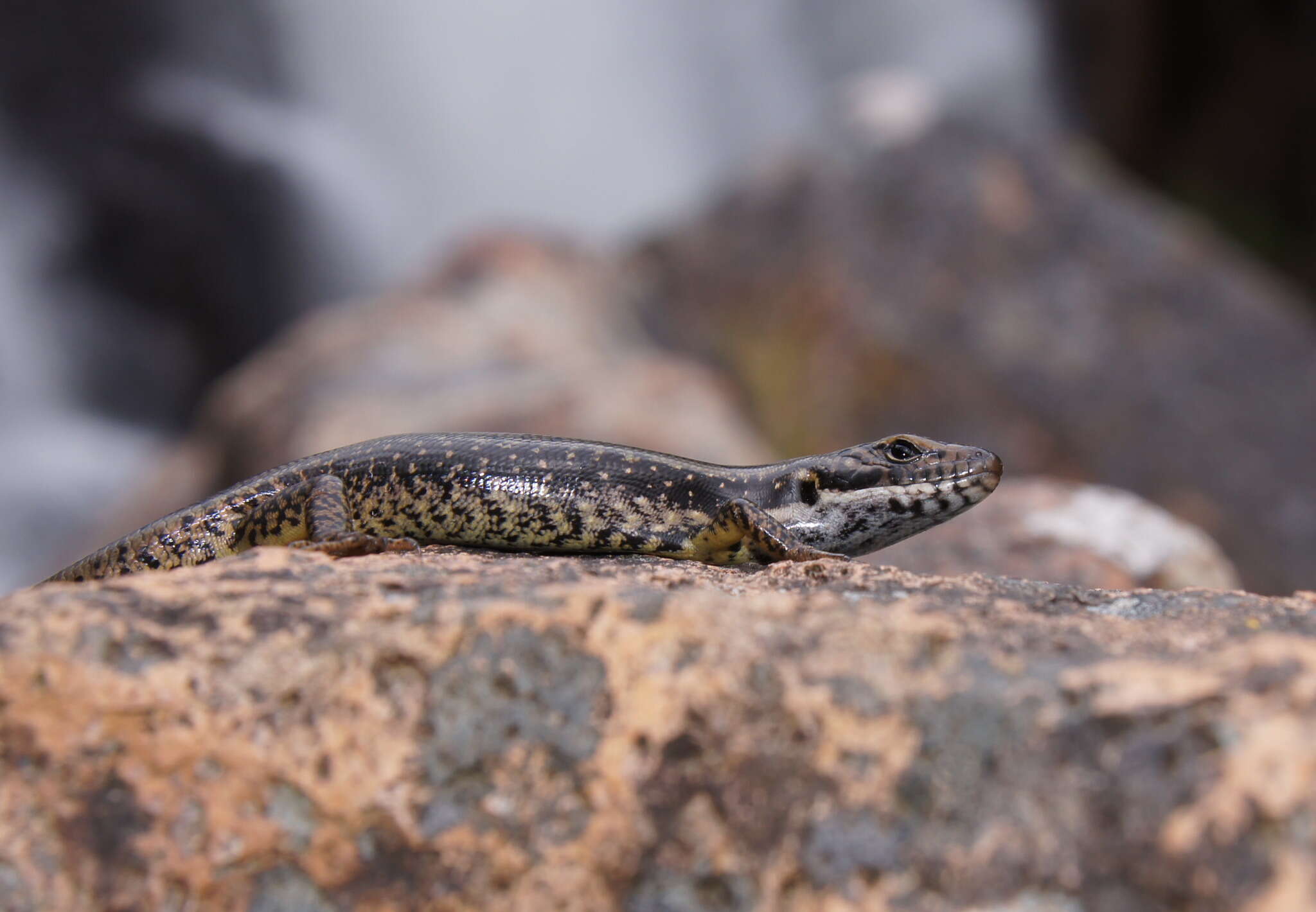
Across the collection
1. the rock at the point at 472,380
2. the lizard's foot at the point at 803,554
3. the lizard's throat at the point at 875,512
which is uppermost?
the rock at the point at 472,380

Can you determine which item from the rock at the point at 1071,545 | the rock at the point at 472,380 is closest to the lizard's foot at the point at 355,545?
the rock at the point at 1071,545

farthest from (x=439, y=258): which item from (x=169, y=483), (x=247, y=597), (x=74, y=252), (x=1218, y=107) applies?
(x=1218, y=107)

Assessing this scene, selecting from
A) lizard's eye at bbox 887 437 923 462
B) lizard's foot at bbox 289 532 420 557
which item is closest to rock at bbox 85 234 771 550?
lizard's eye at bbox 887 437 923 462

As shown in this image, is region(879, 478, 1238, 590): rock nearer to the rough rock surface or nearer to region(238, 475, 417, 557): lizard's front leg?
region(238, 475, 417, 557): lizard's front leg

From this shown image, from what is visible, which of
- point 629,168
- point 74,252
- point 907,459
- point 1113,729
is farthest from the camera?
point 629,168

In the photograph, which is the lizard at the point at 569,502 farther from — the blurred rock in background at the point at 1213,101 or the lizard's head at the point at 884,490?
the blurred rock in background at the point at 1213,101

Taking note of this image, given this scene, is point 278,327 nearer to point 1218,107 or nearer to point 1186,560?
point 1186,560
